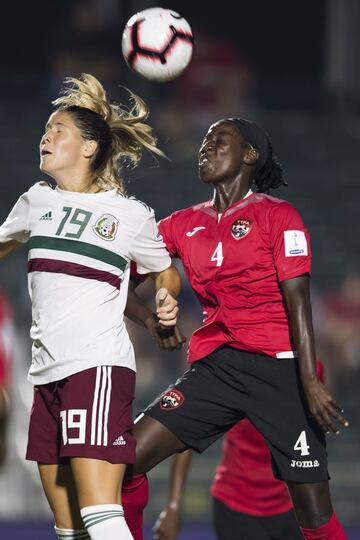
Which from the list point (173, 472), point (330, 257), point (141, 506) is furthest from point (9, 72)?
point (141, 506)

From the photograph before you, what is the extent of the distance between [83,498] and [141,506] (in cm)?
49

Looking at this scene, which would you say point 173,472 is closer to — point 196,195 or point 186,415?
point 186,415

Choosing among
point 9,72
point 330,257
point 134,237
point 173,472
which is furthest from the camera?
point 9,72

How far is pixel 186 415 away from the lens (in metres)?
4.73

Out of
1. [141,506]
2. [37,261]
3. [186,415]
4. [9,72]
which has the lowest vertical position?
[141,506]

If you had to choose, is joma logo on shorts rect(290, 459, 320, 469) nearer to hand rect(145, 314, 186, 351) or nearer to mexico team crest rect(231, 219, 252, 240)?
hand rect(145, 314, 186, 351)

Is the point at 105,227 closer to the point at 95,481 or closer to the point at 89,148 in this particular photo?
the point at 89,148

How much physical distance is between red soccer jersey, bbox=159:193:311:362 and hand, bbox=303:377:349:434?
0.78ft

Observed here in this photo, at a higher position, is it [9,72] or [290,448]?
[9,72]

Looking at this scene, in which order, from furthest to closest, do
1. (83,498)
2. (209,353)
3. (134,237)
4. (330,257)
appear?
(330,257)
(209,353)
(134,237)
(83,498)

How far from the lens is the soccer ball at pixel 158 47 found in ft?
16.3

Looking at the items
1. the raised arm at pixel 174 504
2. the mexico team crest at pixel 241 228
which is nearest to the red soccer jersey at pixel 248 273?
the mexico team crest at pixel 241 228

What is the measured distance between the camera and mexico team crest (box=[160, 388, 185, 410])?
4.75 metres

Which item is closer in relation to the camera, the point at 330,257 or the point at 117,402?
the point at 117,402
